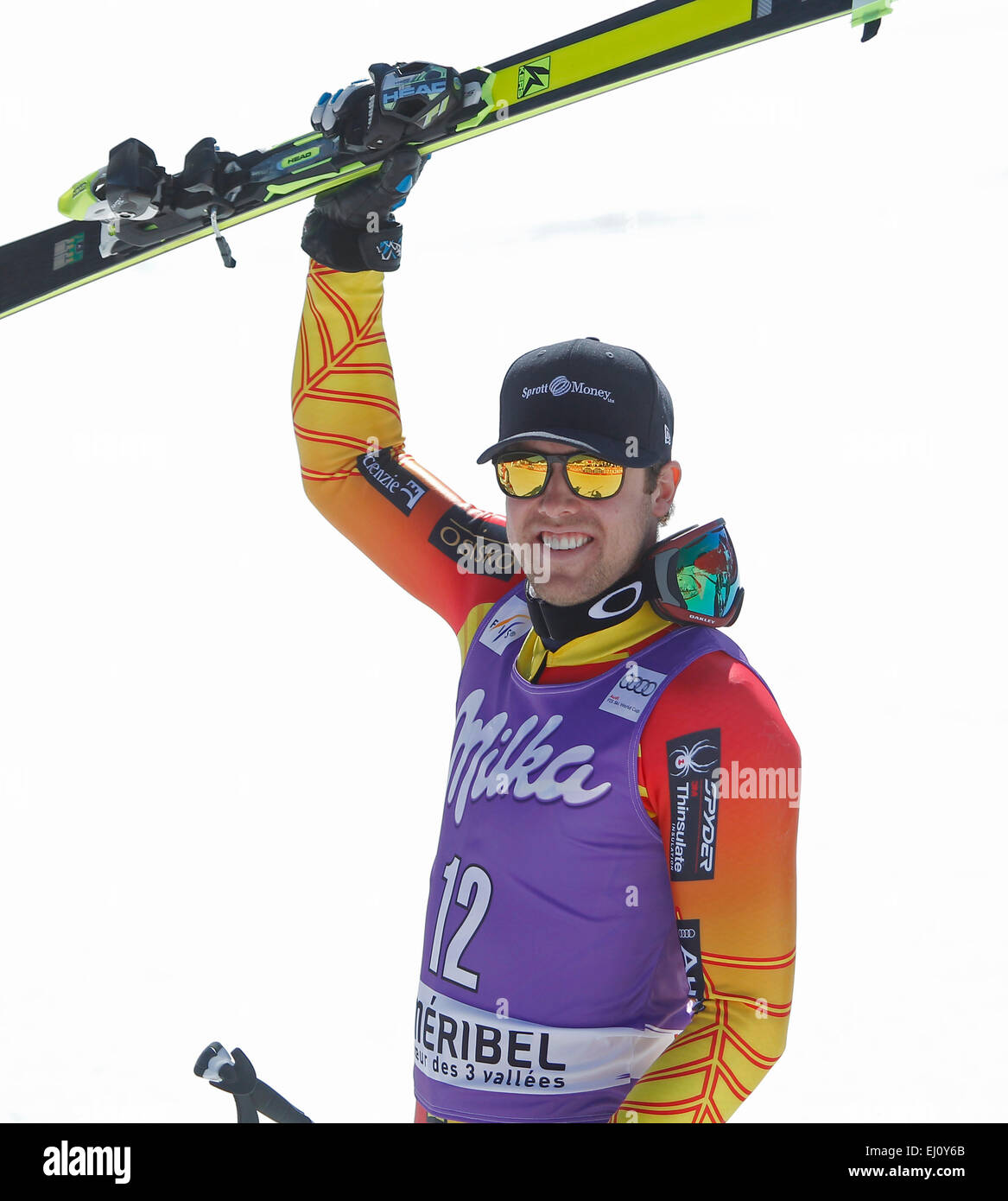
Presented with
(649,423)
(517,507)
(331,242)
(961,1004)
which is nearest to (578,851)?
(517,507)

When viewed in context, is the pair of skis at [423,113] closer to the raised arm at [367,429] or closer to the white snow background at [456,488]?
the raised arm at [367,429]

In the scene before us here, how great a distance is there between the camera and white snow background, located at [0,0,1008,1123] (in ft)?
11.7

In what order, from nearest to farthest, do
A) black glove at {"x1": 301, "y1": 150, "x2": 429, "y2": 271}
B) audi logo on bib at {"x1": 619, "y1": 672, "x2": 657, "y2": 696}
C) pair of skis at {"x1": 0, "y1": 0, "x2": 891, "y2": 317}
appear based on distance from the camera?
audi logo on bib at {"x1": 619, "y1": 672, "x2": 657, "y2": 696} → pair of skis at {"x1": 0, "y1": 0, "x2": 891, "y2": 317} → black glove at {"x1": 301, "y1": 150, "x2": 429, "y2": 271}

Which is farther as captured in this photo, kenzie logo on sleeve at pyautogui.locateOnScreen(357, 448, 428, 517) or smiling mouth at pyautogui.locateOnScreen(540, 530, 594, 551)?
kenzie logo on sleeve at pyautogui.locateOnScreen(357, 448, 428, 517)

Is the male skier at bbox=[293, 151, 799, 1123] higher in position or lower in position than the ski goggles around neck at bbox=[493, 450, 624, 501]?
lower

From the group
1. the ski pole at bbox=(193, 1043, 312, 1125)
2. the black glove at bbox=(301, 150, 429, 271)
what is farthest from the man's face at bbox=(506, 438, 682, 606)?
the ski pole at bbox=(193, 1043, 312, 1125)

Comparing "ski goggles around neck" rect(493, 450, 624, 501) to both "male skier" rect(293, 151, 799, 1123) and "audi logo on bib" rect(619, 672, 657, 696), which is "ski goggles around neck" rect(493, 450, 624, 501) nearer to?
"male skier" rect(293, 151, 799, 1123)

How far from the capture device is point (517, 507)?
196 cm

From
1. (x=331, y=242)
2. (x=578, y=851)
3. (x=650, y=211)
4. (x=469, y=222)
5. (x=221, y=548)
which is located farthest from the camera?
(x=469, y=222)

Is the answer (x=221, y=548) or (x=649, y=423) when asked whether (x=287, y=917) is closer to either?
(x=221, y=548)

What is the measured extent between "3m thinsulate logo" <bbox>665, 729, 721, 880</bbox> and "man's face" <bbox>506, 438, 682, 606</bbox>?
298mm

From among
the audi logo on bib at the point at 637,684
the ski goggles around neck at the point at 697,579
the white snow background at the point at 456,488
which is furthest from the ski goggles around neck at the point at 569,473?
the white snow background at the point at 456,488

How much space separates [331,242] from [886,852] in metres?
2.33

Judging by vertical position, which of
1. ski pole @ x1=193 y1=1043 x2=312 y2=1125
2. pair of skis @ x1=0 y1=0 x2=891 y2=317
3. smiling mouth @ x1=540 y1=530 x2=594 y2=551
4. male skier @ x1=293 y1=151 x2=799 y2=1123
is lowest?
ski pole @ x1=193 y1=1043 x2=312 y2=1125
